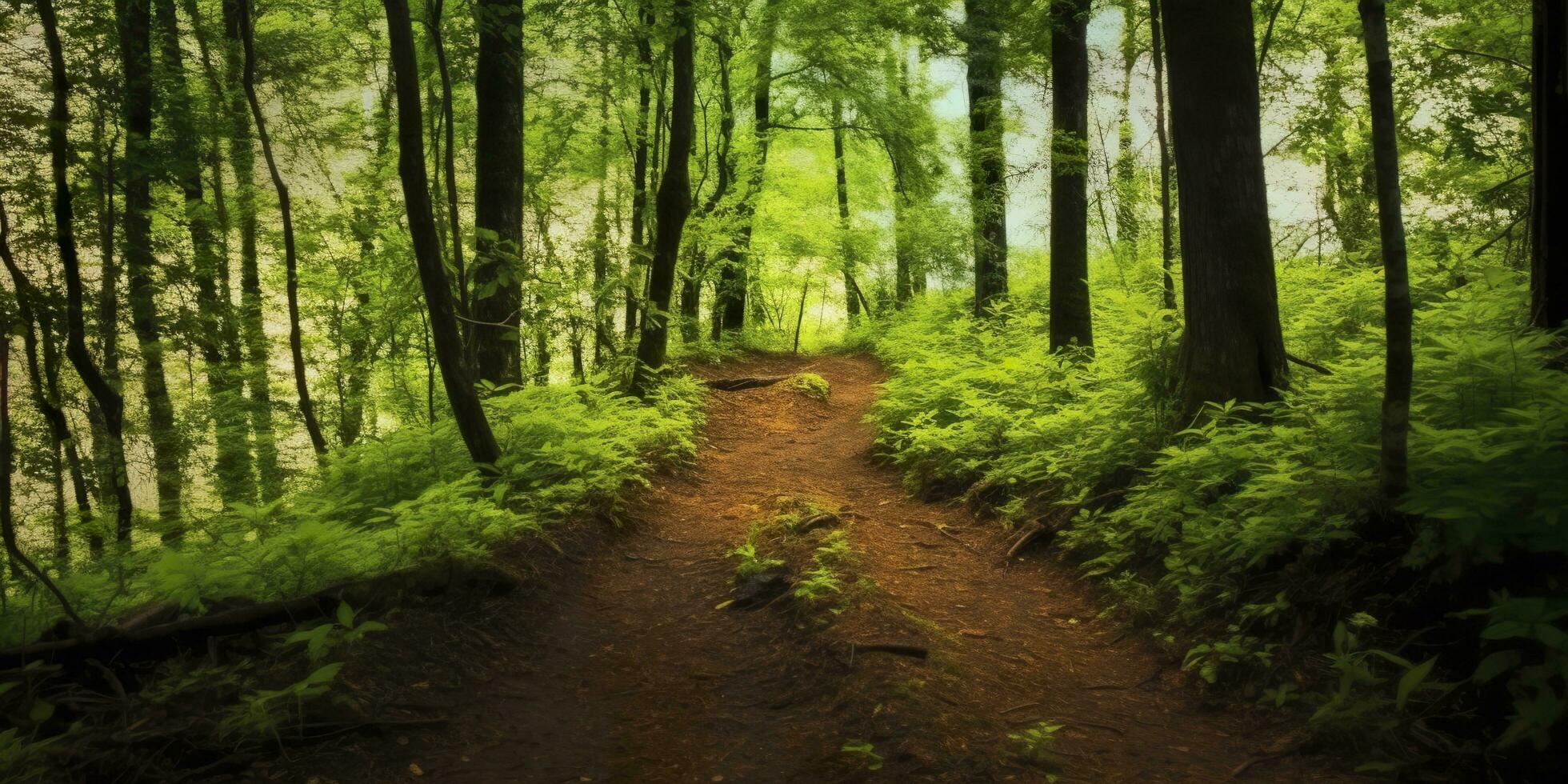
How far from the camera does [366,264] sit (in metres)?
13.5

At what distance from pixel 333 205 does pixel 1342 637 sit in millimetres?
17237

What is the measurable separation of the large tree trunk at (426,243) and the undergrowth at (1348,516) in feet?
16.1

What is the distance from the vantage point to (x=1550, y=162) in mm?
4656

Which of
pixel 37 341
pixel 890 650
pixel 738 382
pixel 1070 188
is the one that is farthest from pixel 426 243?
pixel 738 382

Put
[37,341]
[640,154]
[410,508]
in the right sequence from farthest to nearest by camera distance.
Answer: [640,154]
[37,341]
[410,508]

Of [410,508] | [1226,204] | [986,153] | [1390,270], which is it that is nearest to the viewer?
[1390,270]

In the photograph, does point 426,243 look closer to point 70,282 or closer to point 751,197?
point 70,282

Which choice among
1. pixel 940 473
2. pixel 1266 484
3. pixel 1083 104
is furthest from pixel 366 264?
pixel 1266 484

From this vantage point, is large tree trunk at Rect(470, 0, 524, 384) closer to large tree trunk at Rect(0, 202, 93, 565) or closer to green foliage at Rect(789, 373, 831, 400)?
large tree trunk at Rect(0, 202, 93, 565)

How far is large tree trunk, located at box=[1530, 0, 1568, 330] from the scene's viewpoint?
4.57 meters

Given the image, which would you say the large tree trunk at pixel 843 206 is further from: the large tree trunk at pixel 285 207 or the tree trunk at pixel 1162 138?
the large tree trunk at pixel 285 207

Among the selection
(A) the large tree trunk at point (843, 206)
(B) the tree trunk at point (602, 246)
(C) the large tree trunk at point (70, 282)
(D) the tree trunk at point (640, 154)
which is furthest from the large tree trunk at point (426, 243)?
(A) the large tree trunk at point (843, 206)

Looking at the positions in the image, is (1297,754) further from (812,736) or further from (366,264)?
(366,264)

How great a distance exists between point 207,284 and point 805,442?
9.91 m
